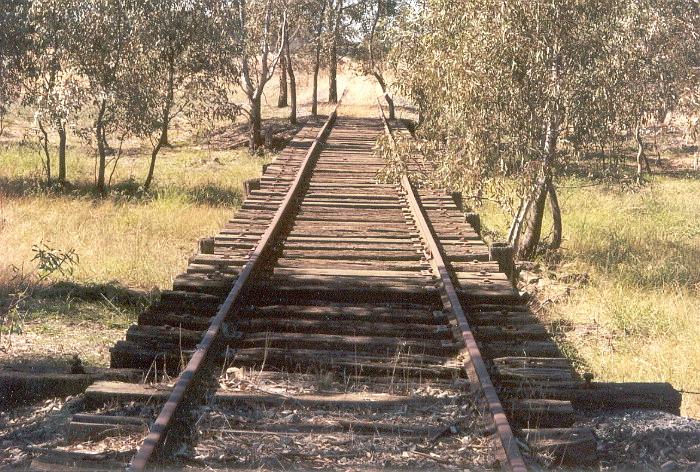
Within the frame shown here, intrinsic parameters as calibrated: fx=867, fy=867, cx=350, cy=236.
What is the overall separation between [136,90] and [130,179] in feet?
8.51

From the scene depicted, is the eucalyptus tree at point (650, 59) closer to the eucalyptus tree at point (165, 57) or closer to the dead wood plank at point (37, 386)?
→ the dead wood plank at point (37, 386)

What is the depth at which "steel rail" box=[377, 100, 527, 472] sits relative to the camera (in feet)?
12.1

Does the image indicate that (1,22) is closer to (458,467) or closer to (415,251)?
(415,251)

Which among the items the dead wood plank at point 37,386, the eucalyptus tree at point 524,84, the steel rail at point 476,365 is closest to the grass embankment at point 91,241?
the dead wood plank at point 37,386

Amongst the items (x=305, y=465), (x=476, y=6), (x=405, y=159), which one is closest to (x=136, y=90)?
(x=405, y=159)

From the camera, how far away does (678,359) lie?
7.42 meters

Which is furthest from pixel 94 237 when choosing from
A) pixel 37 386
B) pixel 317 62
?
pixel 317 62

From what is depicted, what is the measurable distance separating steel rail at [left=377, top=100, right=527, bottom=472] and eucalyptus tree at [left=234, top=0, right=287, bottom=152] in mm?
15096

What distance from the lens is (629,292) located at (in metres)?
10.5

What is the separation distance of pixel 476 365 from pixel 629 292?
6.28 metres

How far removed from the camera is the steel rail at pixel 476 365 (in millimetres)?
3691

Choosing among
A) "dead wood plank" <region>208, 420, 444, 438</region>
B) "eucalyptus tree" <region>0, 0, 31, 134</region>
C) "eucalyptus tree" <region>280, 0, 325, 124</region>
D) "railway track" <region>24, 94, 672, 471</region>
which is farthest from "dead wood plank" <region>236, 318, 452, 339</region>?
"eucalyptus tree" <region>280, 0, 325, 124</region>

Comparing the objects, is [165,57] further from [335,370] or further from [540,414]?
[540,414]

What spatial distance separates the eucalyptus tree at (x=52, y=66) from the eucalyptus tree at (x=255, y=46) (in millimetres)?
5108
